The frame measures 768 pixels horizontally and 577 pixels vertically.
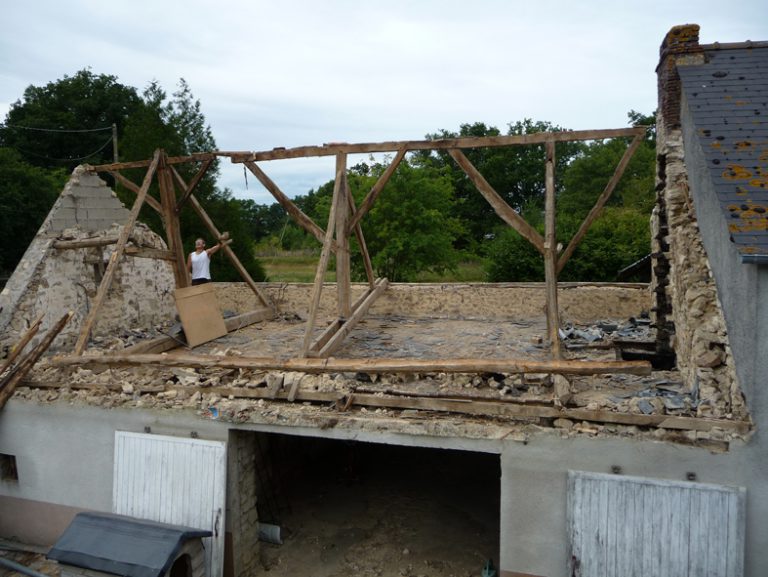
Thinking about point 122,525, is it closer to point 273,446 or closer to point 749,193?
point 273,446

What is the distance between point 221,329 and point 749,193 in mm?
8422

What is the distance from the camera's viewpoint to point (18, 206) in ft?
81.6

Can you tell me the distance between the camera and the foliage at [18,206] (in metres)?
24.4

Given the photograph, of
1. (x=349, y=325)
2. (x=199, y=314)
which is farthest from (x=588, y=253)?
(x=199, y=314)

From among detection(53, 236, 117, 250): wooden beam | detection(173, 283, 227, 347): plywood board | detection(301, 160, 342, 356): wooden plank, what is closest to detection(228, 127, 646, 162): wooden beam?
detection(301, 160, 342, 356): wooden plank

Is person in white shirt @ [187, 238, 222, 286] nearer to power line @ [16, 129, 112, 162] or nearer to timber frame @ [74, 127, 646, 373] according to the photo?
timber frame @ [74, 127, 646, 373]

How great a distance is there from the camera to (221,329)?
10.6 metres

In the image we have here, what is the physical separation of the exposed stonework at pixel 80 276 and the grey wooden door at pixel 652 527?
8058 millimetres

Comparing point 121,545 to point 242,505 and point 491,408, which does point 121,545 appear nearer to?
point 242,505

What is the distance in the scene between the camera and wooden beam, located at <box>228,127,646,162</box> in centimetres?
734

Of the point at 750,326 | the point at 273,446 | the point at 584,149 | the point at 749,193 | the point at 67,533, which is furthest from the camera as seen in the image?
the point at 584,149

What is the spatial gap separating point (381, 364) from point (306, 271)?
23894 millimetres

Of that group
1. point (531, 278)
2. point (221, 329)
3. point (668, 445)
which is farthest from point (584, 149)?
point (668, 445)

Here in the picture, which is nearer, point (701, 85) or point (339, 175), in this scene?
point (701, 85)
